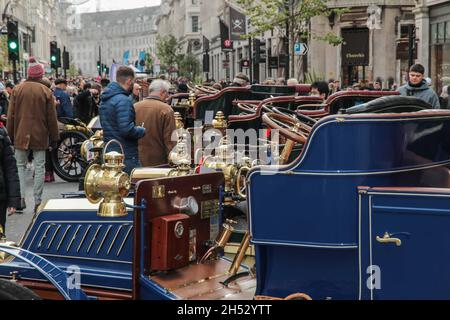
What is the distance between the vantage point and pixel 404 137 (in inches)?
162

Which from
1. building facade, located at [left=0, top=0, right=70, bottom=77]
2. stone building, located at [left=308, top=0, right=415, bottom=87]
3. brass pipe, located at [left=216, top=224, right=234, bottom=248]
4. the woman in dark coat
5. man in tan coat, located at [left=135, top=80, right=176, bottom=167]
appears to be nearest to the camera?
brass pipe, located at [left=216, top=224, right=234, bottom=248]

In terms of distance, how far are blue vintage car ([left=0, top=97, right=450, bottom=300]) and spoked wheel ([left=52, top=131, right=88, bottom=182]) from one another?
9.25 m

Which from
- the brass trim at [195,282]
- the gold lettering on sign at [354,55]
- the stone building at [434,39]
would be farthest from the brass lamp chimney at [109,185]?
the gold lettering on sign at [354,55]

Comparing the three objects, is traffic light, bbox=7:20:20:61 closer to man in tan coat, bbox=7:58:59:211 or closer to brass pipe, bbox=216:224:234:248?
man in tan coat, bbox=7:58:59:211

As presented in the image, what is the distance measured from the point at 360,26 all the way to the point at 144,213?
34.6m

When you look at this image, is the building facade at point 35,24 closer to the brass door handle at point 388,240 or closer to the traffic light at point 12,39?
the traffic light at point 12,39

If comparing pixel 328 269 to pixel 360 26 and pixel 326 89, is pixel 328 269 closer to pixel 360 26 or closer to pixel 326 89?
pixel 326 89

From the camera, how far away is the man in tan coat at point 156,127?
8.88m

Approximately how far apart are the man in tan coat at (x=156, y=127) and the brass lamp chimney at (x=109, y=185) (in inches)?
162

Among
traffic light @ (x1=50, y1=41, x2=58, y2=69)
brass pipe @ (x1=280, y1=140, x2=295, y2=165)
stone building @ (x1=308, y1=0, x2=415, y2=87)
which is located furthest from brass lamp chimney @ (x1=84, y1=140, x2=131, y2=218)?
stone building @ (x1=308, y1=0, x2=415, y2=87)

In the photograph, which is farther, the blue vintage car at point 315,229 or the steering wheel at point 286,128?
the steering wheel at point 286,128

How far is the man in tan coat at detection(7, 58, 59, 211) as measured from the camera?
10.6 metres

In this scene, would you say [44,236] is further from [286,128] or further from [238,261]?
[286,128]
